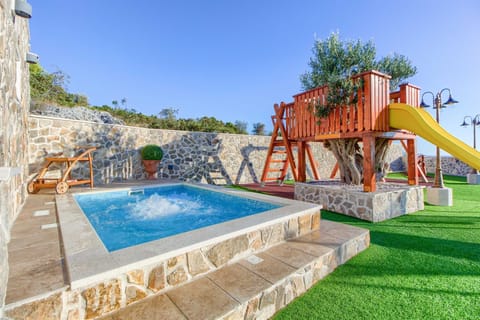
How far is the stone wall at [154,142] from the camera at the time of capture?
20.7 feet

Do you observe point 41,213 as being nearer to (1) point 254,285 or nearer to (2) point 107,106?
(1) point 254,285

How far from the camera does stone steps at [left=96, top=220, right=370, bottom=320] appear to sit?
5.36 feet

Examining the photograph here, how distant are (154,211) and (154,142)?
4.76m

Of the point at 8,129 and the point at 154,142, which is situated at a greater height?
the point at 154,142

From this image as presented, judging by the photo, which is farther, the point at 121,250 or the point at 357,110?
the point at 357,110

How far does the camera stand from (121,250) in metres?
2.04

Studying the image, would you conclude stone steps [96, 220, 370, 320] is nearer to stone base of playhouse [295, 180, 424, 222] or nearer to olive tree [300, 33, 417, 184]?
stone base of playhouse [295, 180, 424, 222]

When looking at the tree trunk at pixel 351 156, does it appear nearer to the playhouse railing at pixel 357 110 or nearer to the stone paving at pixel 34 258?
the playhouse railing at pixel 357 110

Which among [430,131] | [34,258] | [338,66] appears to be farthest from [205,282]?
[338,66]

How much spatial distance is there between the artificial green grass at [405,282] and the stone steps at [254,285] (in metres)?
0.14

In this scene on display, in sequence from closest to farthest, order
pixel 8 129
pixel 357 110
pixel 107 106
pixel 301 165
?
pixel 8 129 < pixel 357 110 < pixel 301 165 < pixel 107 106

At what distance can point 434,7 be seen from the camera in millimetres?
7289

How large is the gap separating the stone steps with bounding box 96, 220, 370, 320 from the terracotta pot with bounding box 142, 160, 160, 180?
21.9ft

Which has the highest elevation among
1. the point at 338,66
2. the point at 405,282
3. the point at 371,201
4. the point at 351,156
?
the point at 338,66
